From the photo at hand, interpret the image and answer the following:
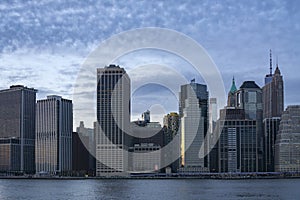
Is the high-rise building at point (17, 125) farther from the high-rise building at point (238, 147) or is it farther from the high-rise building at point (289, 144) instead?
the high-rise building at point (289, 144)

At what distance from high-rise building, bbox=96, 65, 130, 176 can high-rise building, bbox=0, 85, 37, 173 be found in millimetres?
36647

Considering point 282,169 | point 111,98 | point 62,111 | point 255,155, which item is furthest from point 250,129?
point 62,111

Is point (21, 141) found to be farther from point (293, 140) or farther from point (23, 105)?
point (293, 140)

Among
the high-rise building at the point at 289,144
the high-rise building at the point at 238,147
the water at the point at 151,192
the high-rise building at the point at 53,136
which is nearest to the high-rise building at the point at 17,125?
the high-rise building at the point at 53,136

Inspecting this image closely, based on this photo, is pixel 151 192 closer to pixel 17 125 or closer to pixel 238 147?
pixel 238 147

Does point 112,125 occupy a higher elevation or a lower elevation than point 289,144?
higher

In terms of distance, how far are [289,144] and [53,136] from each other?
78.0 meters

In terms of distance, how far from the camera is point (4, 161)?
19338 centimetres

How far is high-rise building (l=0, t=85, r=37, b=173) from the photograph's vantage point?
194875 millimetres

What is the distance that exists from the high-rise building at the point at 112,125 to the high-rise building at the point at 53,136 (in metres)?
14.8

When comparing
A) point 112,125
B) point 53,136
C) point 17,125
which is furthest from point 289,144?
point 17,125

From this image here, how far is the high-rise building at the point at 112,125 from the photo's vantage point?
546ft

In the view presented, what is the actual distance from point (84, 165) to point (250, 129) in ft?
192

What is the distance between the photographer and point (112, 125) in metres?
168
